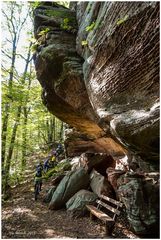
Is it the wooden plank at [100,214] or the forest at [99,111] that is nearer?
the forest at [99,111]

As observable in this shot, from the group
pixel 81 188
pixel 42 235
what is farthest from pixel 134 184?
pixel 81 188

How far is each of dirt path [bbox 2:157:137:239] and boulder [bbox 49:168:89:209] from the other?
0.58 meters

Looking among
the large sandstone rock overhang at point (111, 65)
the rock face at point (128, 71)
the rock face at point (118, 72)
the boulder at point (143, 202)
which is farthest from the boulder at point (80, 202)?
the rock face at point (128, 71)

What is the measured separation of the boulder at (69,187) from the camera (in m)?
13.5

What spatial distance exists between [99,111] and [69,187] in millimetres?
6348

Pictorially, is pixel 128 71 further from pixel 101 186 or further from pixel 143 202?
pixel 101 186

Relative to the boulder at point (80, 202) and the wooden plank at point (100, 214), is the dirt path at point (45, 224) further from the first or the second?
the wooden plank at point (100, 214)

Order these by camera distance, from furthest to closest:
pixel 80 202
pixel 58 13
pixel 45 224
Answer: pixel 58 13 < pixel 80 202 < pixel 45 224

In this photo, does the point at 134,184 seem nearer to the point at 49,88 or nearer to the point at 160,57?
the point at 160,57

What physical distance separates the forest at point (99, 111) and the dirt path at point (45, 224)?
0.04 meters

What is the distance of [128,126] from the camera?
7.29 meters

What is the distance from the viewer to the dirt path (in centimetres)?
922

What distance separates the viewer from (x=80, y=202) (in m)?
12.1

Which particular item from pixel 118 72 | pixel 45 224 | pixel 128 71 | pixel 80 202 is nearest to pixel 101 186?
pixel 80 202
